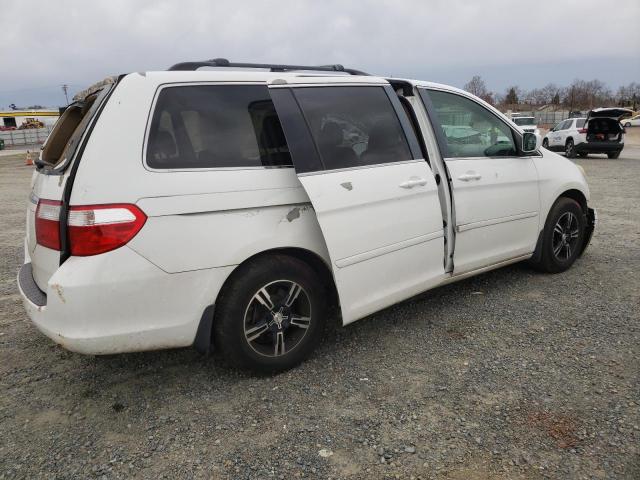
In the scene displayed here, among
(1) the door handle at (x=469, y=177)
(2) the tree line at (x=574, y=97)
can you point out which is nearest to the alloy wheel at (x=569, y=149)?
(1) the door handle at (x=469, y=177)

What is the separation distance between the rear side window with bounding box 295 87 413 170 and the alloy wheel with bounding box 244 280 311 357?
82 centimetres

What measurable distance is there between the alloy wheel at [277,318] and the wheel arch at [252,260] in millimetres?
182

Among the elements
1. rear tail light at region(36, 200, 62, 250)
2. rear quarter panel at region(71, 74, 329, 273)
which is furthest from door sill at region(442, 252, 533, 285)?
rear tail light at region(36, 200, 62, 250)

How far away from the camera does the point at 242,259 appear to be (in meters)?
2.66

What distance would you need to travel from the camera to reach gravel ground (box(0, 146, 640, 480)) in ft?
7.35

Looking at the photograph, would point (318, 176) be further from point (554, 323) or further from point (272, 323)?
point (554, 323)

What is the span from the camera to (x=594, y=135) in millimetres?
18609

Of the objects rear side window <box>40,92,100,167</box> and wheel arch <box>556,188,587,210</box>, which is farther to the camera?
wheel arch <box>556,188,587,210</box>

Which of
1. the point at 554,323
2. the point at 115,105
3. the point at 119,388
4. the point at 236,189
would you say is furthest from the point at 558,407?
the point at 115,105

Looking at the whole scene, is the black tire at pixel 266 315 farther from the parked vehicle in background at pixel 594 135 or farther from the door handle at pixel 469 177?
the parked vehicle in background at pixel 594 135

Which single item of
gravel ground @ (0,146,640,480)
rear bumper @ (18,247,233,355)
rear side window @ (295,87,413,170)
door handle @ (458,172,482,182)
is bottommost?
gravel ground @ (0,146,640,480)

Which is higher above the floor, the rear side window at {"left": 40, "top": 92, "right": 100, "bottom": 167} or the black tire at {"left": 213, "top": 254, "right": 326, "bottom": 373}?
the rear side window at {"left": 40, "top": 92, "right": 100, "bottom": 167}

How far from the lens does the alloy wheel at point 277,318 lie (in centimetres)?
282

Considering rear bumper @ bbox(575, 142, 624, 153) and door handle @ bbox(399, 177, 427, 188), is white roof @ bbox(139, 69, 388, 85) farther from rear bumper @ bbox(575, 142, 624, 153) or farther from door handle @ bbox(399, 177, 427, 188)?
rear bumper @ bbox(575, 142, 624, 153)
